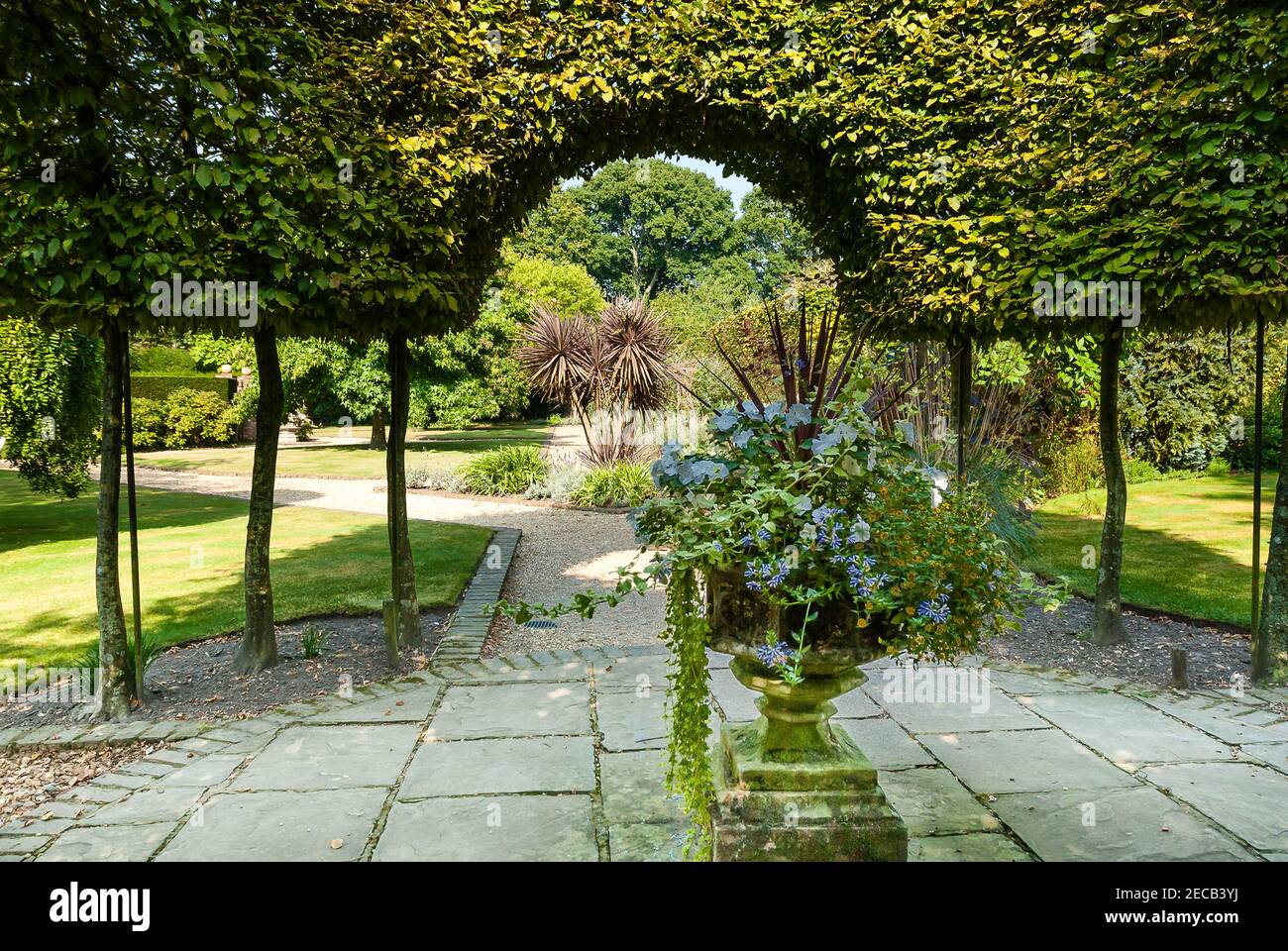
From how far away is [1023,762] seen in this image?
12.9 feet

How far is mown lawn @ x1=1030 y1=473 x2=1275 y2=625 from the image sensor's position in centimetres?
720

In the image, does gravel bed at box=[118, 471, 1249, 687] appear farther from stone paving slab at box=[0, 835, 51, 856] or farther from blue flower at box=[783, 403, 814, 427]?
stone paving slab at box=[0, 835, 51, 856]

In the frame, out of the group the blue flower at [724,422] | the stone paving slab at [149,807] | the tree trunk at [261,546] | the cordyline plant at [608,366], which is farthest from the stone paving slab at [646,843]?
the cordyline plant at [608,366]

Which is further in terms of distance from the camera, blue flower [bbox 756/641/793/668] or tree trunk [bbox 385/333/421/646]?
tree trunk [bbox 385/333/421/646]

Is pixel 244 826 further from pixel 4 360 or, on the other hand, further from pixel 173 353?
pixel 173 353

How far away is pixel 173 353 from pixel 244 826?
28.2 m

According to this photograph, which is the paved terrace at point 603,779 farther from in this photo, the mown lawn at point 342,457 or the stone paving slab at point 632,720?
the mown lawn at point 342,457

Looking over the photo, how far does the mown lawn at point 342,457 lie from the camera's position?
60.8ft

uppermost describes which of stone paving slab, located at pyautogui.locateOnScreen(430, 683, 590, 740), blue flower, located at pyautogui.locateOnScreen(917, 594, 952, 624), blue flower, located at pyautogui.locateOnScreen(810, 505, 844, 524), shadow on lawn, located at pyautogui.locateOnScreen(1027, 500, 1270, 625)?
blue flower, located at pyautogui.locateOnScreen(810, 505, 844, 524)

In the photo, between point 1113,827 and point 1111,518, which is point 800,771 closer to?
point 1113,827

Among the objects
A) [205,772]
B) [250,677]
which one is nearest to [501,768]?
[205,772]

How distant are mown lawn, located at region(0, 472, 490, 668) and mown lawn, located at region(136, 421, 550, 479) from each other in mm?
5094

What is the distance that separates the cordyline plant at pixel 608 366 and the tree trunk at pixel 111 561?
1028 centimetres

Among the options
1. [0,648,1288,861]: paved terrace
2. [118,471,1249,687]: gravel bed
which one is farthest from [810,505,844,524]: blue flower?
[118,471,1249,687]: gravel bed
